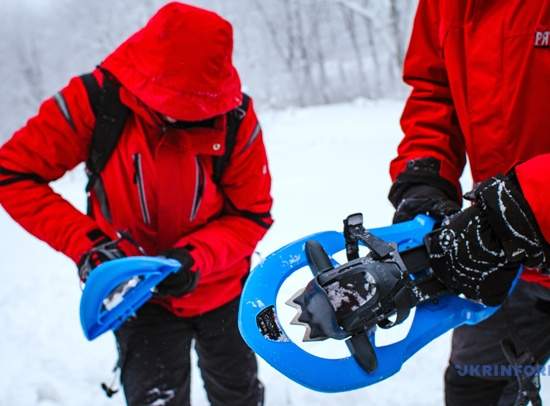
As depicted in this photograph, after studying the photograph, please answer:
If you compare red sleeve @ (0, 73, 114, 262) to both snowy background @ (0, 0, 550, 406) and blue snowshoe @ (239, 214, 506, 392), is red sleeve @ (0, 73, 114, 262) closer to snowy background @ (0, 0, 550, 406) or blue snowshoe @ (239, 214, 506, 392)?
blue snowshoe @ (239, 214, 506, 392)

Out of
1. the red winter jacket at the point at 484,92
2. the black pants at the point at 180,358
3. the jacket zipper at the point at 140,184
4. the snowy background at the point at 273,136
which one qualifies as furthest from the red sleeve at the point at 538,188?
the black pants at the point at 180,358

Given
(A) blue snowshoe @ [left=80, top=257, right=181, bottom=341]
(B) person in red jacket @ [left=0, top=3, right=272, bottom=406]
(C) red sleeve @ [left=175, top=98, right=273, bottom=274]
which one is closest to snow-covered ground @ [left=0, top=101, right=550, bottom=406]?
(B) person in red jacket @ [left=0, top=3, right=272, bottom=406]

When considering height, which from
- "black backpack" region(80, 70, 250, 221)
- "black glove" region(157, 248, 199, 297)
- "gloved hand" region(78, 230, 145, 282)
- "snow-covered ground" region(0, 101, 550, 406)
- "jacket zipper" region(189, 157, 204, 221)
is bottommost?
"snow-covered ground" region(0, 101, 550, 406)

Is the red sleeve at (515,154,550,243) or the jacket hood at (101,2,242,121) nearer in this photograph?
the red sleeve at (515,154,550,243)

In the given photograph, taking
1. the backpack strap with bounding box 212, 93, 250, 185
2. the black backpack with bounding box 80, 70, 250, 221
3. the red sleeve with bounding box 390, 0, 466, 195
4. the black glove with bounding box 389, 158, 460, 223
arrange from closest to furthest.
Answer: the black glove with bounding box 389, 158, 460, 223
the red sleeve with bounding box 390, 0, 466, 195
the black backpack with bounding box 80, 70, 250, 221
the backpack strap with bounding box 212, 93, 250, 185

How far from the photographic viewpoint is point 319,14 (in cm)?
1814

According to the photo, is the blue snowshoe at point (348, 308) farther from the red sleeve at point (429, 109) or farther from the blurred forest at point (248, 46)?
the blurred forest at point (248, 46)

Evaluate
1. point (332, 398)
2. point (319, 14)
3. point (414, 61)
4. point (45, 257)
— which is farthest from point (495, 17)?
point (319, 14)

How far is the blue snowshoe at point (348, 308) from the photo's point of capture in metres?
0.81

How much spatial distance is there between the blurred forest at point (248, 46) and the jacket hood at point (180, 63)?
16.8m

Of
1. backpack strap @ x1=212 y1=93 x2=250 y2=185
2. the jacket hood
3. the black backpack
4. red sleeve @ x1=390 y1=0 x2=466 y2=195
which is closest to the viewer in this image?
red sleeve @ x1=390 y1=0 x2=466 y2=195

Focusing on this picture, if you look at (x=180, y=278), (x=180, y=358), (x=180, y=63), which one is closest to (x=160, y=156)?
(x=180, y=63)

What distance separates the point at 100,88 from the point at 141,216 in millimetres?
460

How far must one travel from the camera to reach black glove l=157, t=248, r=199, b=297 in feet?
4.91
